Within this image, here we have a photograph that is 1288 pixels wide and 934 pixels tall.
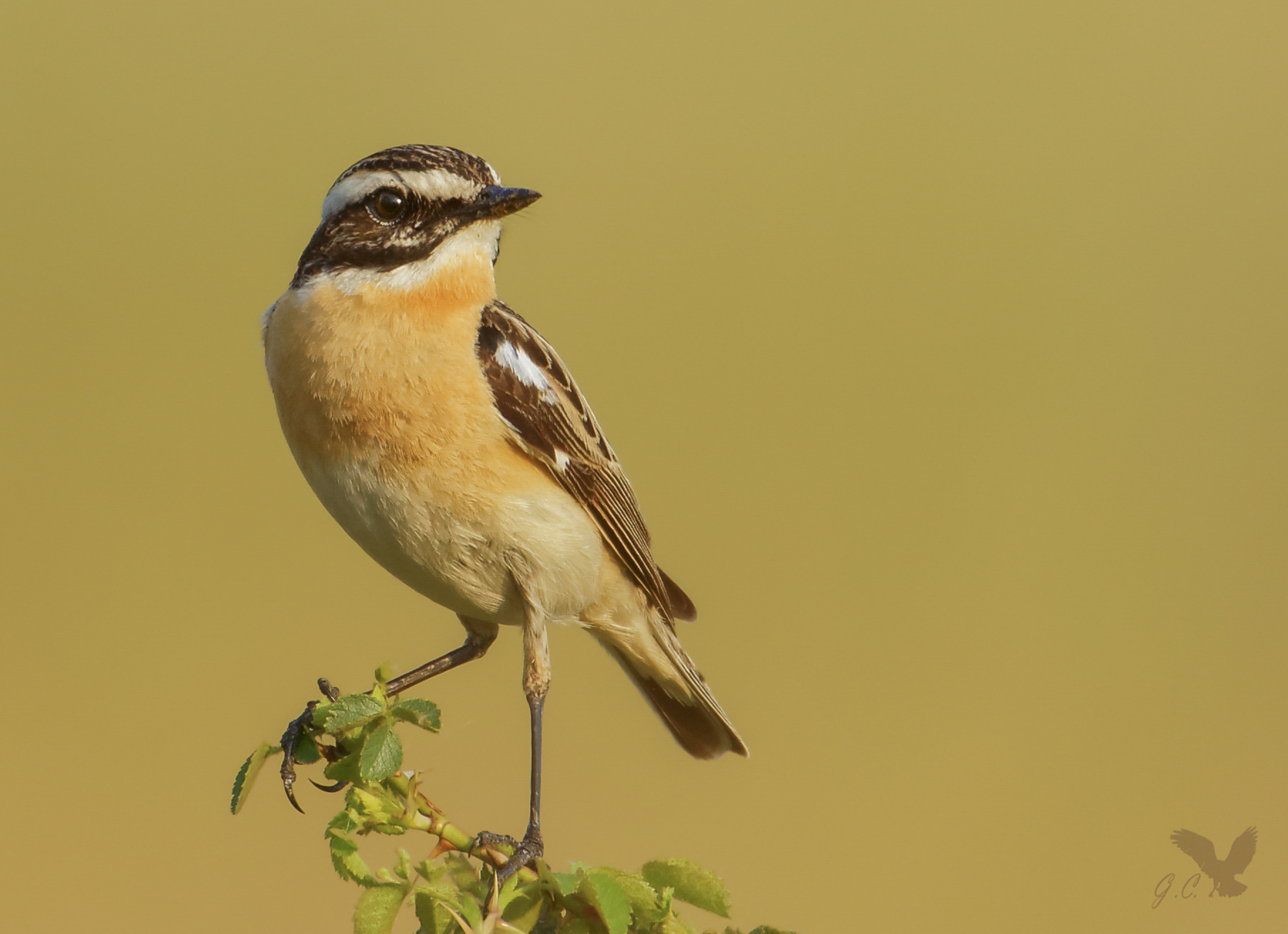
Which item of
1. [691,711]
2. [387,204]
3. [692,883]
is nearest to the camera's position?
[692,883]

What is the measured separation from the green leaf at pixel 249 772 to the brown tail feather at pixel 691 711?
94.2 inches

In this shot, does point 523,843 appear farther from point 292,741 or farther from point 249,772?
point 249,772

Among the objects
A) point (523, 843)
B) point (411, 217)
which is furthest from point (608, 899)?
point (411, 217)

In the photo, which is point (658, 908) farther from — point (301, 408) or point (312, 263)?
point (312, 263)

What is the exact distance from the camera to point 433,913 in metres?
1.90

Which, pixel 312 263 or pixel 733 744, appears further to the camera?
pixel 733 744

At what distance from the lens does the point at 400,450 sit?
132 inches

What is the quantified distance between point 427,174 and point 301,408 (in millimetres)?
755

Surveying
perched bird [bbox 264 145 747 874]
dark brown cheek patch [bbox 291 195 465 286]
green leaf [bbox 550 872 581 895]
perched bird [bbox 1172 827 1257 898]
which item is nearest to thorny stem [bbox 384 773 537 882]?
green leaf [bbox 550 872 581 895]

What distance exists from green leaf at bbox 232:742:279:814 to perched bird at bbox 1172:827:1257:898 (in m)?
4.44

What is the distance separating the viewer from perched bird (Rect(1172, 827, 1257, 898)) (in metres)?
5.27

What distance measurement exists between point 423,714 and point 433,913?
383 millimetres

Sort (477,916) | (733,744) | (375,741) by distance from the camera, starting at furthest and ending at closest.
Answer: (733,744), (375,741), (477,916)

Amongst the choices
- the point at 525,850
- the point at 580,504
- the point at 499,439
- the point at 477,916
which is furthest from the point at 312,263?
the point at 477,916
